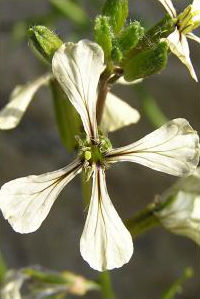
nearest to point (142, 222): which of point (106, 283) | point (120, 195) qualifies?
point (106, 283)

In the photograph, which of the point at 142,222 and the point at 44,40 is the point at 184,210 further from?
the point at 44,40

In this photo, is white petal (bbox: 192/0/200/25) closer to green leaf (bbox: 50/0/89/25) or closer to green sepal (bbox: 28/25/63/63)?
green sepal (bbox: 28/25/63/63)

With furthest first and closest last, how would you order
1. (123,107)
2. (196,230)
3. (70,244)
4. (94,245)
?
1. (70,244)
2. (123,107)
3. (196,230)
4. (94,245)

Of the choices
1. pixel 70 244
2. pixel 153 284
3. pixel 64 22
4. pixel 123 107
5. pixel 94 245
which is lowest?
pixel 153 284

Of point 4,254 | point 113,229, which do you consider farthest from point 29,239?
point 113,229

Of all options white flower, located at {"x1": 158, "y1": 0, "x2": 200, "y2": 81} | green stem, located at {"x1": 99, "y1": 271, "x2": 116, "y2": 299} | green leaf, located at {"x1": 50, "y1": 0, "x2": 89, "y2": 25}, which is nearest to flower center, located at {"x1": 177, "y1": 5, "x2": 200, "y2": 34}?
white flower, located at {"x1": 158, "y1": 0, "x2": 200, "y2": 81}

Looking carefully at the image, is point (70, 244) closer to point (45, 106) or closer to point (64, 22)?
point (45, 106)
